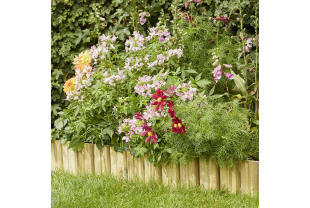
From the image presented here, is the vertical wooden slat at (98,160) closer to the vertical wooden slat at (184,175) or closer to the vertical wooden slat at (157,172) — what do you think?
the vertical wooden slat at (157,172)

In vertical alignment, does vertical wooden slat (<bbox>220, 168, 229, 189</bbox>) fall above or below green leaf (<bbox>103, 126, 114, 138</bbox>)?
below

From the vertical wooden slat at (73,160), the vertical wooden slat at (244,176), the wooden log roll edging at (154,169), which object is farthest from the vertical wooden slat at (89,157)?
the vertical wooden slat at (244,176)

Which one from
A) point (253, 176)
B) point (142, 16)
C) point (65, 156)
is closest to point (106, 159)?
point (65, 156)

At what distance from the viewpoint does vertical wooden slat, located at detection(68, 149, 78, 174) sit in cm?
308

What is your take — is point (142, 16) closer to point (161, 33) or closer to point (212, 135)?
point (161, 33)

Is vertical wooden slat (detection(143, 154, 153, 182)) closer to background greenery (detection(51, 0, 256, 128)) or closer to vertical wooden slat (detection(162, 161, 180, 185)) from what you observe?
vertical wooden slat (detection(162, 161, 180, 185))

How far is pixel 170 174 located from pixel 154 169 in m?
0.15

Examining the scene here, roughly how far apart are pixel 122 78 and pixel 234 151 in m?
1.05

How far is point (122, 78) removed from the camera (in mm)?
2586

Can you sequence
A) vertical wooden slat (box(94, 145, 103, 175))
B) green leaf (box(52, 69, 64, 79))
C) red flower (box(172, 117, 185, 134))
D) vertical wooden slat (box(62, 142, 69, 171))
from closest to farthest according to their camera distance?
red flower (box(172, 117, 185, 134)) → vertical wooden slat (box(94, 145, 103, 175)) → vertical wooden slat (box(62, 142, 69, 171)) → green leaf (box(52, 69, 64, 79))

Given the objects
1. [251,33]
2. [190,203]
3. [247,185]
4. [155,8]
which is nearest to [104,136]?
[190,203]

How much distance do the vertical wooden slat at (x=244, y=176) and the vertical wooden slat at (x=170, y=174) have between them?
0.51 m

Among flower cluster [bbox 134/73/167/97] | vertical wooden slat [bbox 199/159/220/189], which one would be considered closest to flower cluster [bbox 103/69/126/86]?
flower cluster [bbox 134/73/167/97]

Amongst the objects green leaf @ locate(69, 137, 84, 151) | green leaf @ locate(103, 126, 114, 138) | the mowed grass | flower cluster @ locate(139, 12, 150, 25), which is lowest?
the mowed grass
